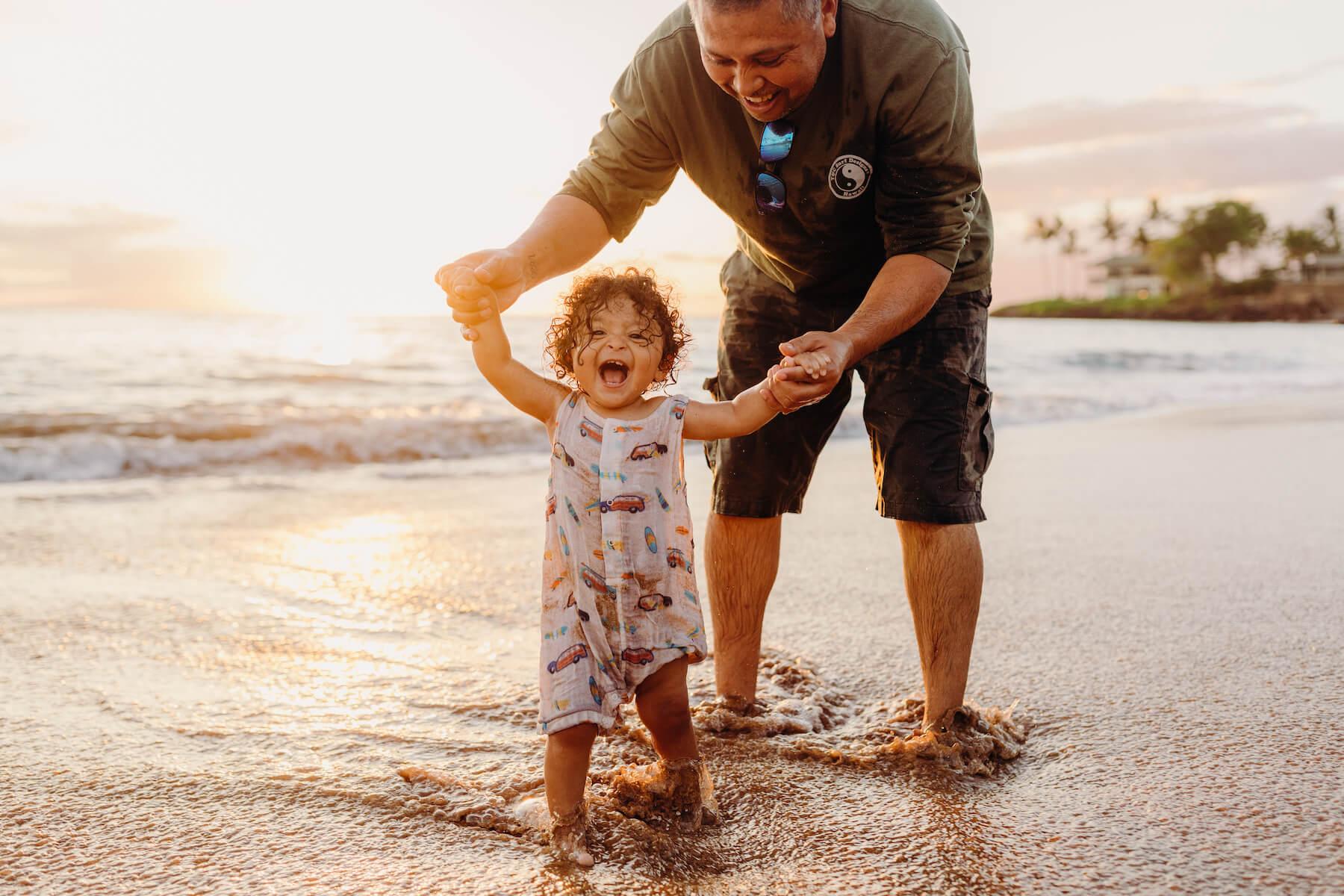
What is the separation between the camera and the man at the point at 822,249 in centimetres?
226

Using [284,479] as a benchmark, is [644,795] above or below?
below

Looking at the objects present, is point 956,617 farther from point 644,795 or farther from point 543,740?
point 543,740

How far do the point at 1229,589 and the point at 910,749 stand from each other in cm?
210

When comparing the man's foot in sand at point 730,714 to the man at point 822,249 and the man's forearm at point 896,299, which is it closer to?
the man at point 822,249

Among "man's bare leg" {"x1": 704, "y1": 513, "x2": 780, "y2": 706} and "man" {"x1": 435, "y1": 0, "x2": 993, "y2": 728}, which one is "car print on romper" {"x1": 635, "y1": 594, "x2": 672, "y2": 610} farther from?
"man's bare leg" {"x1": 704, "y1": 513, "x2": 780, "y2": 706}

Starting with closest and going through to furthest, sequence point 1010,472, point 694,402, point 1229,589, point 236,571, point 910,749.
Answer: point 694,402
point 910,749
point 1229,589
point 236,571
point 1010,472

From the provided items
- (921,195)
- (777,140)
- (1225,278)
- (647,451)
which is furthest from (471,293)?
(1225,278)

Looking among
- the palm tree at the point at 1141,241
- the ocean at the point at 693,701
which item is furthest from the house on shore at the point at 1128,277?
the ocean at the point at 693,701

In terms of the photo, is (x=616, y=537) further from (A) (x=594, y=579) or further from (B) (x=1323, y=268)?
(B) (x=1323, y=268)

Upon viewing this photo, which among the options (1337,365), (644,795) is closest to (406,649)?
(644,795)

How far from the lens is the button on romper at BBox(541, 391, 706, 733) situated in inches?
81.0

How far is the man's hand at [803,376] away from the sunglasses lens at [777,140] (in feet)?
1.82

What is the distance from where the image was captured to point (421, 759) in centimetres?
249

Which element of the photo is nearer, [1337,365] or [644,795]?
[644,795]
